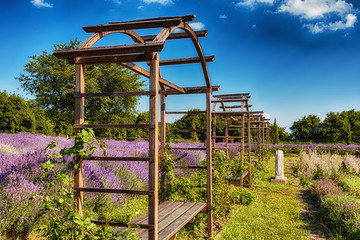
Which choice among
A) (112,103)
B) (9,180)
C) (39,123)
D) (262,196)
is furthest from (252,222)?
(39,123)

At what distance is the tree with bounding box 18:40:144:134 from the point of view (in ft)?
63.0

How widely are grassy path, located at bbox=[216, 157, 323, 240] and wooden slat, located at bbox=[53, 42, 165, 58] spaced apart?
3.52 m

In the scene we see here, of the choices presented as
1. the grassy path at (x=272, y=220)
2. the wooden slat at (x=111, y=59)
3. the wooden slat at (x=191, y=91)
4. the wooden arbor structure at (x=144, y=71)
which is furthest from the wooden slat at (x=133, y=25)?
the grassy path at (x=272, y=220)

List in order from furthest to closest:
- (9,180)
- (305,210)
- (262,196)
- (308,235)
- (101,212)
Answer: (262,196)
(305,210)
(308,235)
(101,212)
(9,180)

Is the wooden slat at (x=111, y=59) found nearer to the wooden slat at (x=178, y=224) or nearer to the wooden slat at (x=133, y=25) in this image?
the wooden slat at (x=133, y=25)

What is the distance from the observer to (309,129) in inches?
1954

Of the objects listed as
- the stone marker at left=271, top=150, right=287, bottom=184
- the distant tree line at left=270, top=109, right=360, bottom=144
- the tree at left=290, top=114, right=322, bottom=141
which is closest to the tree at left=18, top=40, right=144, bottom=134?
the stone marker at left=271, top=150, right=287, bottom=184

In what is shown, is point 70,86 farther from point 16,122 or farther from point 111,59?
point 111,59

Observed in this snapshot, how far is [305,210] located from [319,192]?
0.86 m

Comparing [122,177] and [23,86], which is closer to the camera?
[122,177]

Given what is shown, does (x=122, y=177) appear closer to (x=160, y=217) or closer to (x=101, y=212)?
(x=101, y=212)

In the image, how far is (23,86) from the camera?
20641 millimetres

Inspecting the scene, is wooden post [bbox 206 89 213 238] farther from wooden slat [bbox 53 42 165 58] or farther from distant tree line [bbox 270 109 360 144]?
distant tree line [bbox 270 109 360 144]

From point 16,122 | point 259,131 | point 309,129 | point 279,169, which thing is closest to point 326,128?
point 309,129
